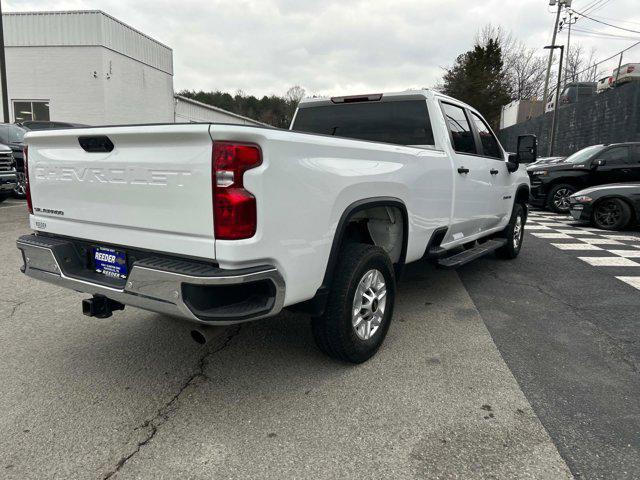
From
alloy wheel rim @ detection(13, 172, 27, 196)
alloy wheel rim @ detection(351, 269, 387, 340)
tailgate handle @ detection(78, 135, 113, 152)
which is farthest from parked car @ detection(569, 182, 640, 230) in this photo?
alloy wheel rim @ detection(13, 172, 27, 196)

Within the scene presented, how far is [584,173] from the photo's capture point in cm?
1139

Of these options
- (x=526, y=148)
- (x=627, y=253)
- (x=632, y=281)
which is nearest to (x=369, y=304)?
(x=526, y=148)

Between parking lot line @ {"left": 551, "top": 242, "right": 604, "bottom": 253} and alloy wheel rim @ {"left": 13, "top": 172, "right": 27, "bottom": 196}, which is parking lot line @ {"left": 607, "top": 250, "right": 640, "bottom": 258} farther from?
alloy wheel rim @ {"left": 13, "top": 172, "right": 27, "bottom": 196}

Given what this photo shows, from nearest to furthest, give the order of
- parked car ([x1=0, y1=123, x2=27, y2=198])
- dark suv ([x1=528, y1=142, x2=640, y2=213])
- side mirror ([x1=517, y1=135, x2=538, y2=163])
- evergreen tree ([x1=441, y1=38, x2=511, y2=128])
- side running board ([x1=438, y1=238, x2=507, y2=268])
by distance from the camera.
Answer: side running board ([x1=438, y1=238, x2=507, y2=268]) < side mirror ([x1=517, y1=135, x2=538, y2=163]) < dark suv ([x1=528, y1=142, x2=640, y2=213]) < parked car ([x1=0, y1=123, x2=27, y2=198]) < evergreen tree ([x1=441, y1=38, x2=511, y2=128])

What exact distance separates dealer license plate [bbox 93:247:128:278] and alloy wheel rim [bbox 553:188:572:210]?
38.9 feet

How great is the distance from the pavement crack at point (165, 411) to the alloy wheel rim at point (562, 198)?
11025 millimetres

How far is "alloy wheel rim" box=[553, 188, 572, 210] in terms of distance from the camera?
12.0 meters

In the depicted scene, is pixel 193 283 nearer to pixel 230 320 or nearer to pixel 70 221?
pixel 230 320

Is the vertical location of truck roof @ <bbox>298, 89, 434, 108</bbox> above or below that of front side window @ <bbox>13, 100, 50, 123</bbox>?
below

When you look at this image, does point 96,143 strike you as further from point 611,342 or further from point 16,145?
point 16,145

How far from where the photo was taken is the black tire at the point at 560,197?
1201 centimetres

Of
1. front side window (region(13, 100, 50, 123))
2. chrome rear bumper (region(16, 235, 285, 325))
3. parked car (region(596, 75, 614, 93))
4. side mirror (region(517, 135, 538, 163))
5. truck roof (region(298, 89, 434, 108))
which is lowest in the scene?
chrome rear bumper (region(16, 235, 285, 325))

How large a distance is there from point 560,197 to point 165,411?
1196 cm

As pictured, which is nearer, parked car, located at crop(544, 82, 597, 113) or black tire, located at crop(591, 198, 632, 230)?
black tire, located at crop(591, 198, 632, 230)
